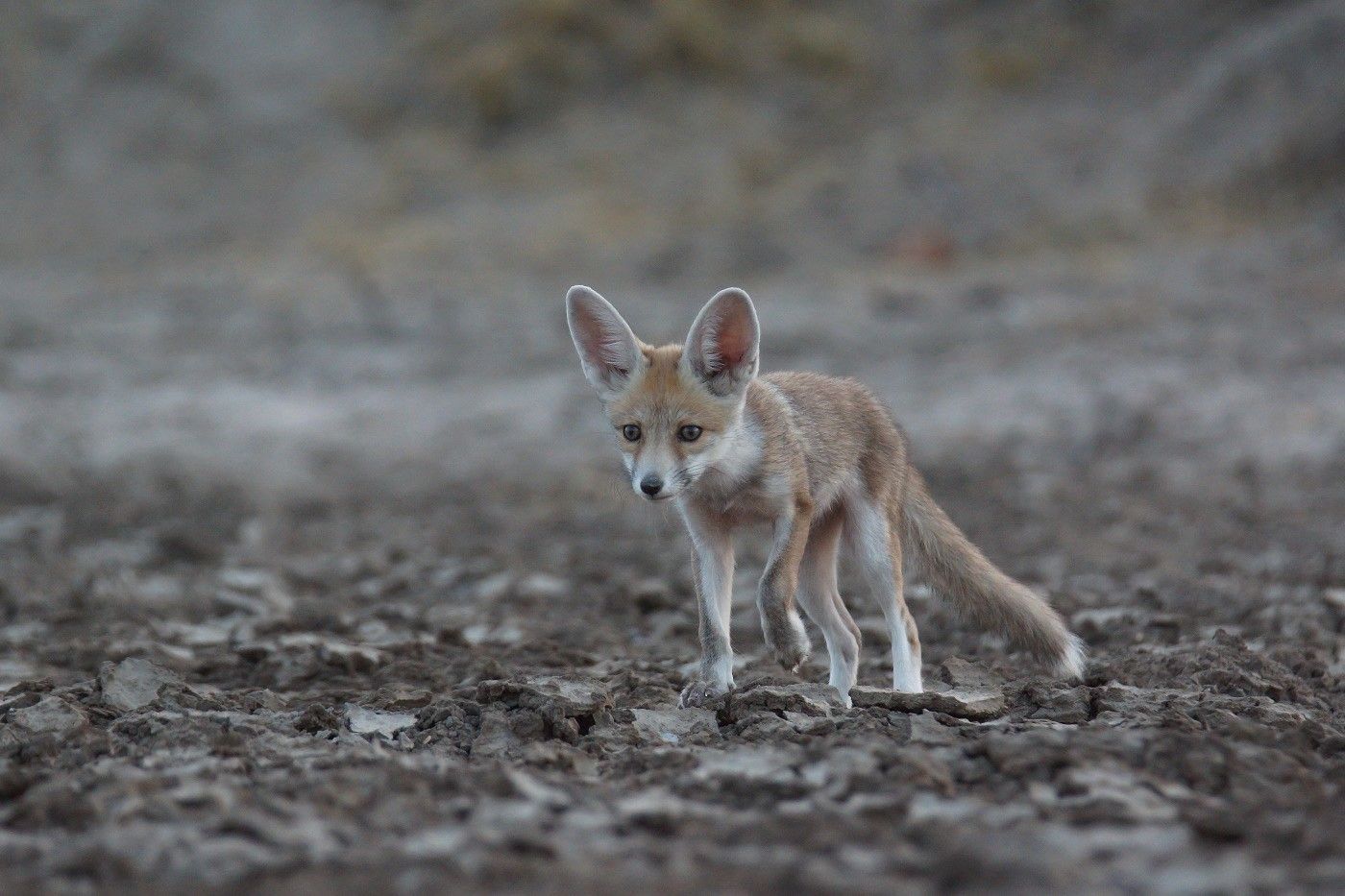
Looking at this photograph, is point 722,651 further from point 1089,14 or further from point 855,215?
point 1089,14

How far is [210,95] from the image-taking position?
92.0 ft

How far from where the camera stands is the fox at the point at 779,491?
526cm

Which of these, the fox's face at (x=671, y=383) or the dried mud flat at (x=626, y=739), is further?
the fox's face at (x=671, y=383)

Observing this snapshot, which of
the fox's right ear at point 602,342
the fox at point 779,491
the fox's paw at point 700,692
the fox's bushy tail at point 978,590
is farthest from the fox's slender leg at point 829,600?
the fox's right ear at point 602,342

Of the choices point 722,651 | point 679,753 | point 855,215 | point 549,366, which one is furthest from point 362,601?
point 855,215

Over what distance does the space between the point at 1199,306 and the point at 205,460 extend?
32.1ft

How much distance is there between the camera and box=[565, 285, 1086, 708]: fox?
5.26 metres

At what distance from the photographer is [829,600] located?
575 centimetres

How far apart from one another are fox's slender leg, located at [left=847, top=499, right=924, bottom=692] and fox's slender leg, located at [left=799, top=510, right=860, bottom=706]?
0.10 m

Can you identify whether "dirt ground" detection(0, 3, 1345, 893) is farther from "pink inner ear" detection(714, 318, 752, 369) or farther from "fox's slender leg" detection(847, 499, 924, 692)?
"pink inner ear" detection(714, 318, 752, 369)

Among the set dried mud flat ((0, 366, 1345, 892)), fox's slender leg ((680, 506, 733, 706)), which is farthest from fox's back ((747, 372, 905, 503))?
dried mud flat ((0, 366, 1345, 892))

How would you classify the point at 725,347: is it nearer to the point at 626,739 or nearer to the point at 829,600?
the point at 829,600

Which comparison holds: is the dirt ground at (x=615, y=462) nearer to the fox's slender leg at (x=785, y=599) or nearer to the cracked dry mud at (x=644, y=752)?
the cracked dry mud at (x=644, y=752)

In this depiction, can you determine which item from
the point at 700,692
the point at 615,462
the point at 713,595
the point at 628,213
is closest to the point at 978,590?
the point at 713,595
